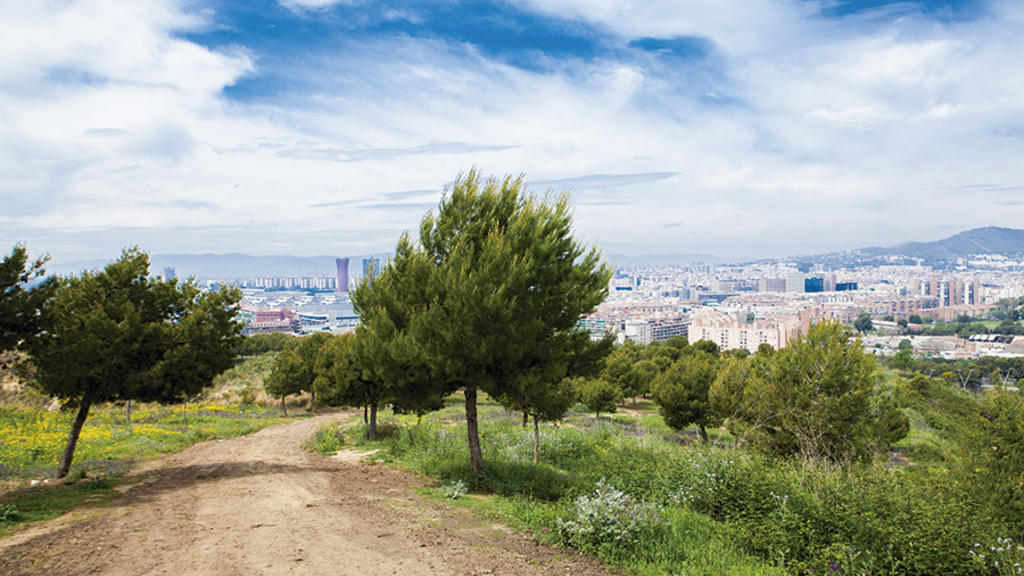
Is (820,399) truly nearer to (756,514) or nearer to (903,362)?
(756,514)

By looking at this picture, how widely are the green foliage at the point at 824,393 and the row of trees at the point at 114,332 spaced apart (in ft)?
51.5

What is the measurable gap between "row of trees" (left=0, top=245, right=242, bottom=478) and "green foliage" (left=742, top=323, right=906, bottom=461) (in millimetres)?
15709

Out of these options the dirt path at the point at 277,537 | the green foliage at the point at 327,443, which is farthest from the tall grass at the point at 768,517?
the green foliage at the point at 327,443

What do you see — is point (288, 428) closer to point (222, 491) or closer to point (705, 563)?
point (222, 491)

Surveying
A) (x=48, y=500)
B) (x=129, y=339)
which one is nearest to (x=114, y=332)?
(x=129, y=339)

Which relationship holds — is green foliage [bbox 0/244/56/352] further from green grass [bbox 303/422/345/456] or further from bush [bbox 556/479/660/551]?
bush [bbox 556/479/660/551]

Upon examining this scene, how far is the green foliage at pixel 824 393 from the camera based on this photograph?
56.1ft

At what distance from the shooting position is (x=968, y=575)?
5.75 meters

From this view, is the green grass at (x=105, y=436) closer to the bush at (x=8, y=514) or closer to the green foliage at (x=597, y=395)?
the bush at (x=8, y=514)

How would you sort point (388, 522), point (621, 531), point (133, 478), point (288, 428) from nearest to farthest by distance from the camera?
point (621, 531), point (388, 522), point (133, 478), point (288, 428)

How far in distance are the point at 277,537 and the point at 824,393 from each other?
57.3 ft

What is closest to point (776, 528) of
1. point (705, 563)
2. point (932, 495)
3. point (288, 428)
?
point (705, 563)

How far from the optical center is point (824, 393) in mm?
18094

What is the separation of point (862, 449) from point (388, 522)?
53.2 ft
